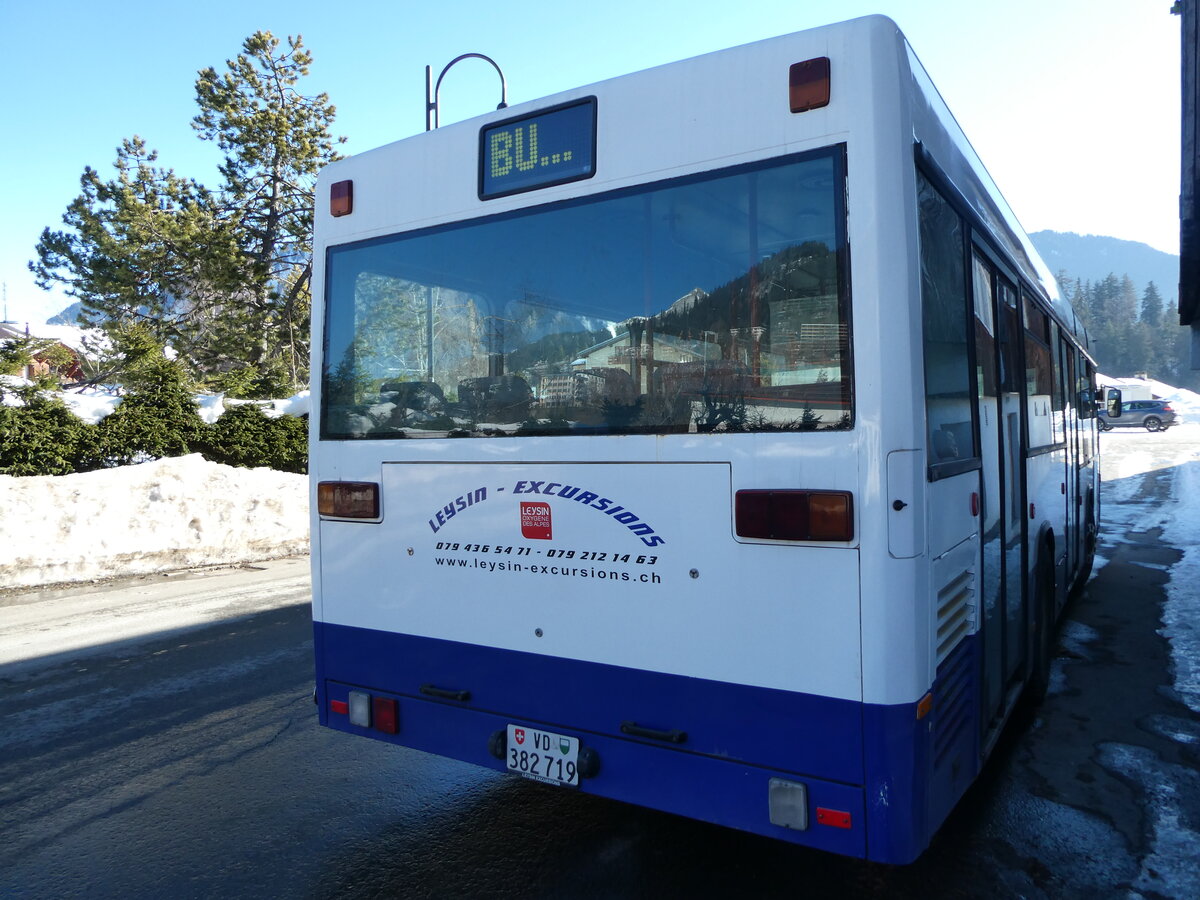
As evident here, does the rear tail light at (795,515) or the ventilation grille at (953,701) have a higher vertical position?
the rear tail light at (795,515)

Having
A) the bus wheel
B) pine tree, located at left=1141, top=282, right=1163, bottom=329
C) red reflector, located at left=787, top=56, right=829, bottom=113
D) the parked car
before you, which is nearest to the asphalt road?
the bus wheel

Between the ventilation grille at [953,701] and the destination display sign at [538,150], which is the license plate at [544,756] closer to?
the ventilation grille at [953,701]

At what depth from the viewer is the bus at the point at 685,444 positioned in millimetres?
2779

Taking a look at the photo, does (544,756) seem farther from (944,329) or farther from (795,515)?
(944,329)

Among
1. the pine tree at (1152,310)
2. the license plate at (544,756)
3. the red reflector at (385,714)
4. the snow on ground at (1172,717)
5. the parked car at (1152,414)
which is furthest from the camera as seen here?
the pine tree at (1152,310)

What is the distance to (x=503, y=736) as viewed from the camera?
11.4 ft

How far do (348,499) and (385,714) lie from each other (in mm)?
932

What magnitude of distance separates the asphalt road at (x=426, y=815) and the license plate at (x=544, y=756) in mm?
482

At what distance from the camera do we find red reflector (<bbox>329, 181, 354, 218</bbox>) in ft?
13.1

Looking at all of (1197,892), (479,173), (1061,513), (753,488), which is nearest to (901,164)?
(753,488)

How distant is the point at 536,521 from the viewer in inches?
133

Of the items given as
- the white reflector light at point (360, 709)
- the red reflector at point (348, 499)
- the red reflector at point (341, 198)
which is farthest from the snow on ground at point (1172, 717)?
the red reflector at point (341, 198)

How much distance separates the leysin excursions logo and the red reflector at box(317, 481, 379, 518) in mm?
778

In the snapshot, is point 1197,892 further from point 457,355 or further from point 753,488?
point 457,355
